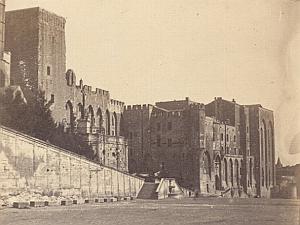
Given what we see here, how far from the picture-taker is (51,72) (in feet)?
66.5

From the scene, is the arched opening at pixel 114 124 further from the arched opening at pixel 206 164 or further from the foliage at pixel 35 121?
the foliage at pixel 35 121

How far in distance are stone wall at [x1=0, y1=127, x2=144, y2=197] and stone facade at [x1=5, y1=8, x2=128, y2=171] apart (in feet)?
15.1

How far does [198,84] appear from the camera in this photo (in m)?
8.21

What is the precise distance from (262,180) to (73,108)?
11244 millimetres

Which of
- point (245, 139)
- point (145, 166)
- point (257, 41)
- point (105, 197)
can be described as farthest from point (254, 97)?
point (245, 139)

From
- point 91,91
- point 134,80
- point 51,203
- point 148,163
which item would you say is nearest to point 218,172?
point 148,163

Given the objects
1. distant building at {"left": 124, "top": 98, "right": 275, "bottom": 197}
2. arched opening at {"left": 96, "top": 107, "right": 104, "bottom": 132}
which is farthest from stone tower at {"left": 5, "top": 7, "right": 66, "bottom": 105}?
distant building at {"left": 124, "top": 98, "right": 275, "bottom": 197}

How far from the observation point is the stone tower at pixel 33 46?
19.1 meters

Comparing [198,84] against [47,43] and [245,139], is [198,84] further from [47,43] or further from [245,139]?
[245,139]

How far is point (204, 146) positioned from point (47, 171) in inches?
631

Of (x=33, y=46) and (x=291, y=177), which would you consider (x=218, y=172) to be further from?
(x=33, y=46)

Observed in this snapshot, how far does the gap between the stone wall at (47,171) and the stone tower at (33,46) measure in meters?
5.83

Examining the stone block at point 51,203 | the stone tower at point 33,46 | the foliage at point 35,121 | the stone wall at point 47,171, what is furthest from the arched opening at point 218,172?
the stone block at point 51,203

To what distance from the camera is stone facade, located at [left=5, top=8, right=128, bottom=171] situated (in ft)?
62.9
